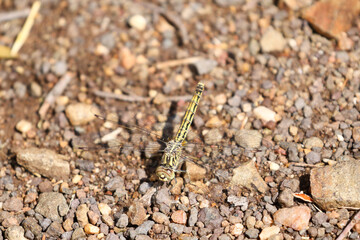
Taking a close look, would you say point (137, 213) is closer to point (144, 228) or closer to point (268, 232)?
point (144, 228)

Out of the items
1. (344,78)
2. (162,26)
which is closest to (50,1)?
(162,26)

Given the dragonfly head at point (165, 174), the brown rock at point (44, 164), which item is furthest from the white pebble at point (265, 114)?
the brown rock at point (44, 164)

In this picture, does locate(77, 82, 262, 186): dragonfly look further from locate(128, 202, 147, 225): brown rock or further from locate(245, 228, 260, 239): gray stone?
locate(245, 228, 260, 239): gray stone

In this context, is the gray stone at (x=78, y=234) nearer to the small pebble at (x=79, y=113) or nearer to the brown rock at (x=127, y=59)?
the small pebble at (x=79, y=113)

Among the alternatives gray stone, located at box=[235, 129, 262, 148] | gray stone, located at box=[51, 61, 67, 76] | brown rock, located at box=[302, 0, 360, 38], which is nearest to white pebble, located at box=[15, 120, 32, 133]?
gray stone, located at box=[51, 61, 67, 76]

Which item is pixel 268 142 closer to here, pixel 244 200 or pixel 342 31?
pixel 244 200

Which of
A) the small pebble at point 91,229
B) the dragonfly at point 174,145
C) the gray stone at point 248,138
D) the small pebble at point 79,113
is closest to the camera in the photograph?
the small pebble at point 91,229
